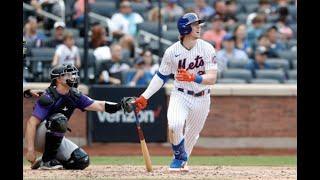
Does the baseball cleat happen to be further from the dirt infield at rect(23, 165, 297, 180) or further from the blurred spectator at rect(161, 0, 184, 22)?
the blurred spectator at rect(161, 0, 184, 22)

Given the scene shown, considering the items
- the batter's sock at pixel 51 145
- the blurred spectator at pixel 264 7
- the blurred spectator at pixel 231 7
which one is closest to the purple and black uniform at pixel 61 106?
the batter's sock at pixel 51 145

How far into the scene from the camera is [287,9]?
18422 millimetres

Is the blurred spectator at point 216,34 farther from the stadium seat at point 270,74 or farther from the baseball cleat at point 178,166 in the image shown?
the baseball cleat at point 178,166

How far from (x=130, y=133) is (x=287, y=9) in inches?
170

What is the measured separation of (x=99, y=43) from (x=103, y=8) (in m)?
1.30

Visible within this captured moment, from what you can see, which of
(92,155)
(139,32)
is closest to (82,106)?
(92,155)

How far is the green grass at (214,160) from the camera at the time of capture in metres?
12.7

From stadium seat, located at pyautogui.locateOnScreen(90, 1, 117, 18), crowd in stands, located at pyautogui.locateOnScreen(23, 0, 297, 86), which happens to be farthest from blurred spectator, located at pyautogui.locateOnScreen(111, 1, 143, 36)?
stadium seat, located at pyautogui.locateOnScreen(90, 1, 117, 18)

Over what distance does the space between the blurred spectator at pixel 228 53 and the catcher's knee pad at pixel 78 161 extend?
20.4 ft

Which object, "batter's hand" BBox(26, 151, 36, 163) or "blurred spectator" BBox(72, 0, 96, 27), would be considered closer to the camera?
"batter's hand" BBox(26, 151, 36, 163)

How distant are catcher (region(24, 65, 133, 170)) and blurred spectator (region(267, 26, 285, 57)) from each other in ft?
23.2

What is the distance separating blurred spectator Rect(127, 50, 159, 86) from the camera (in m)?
16.3
